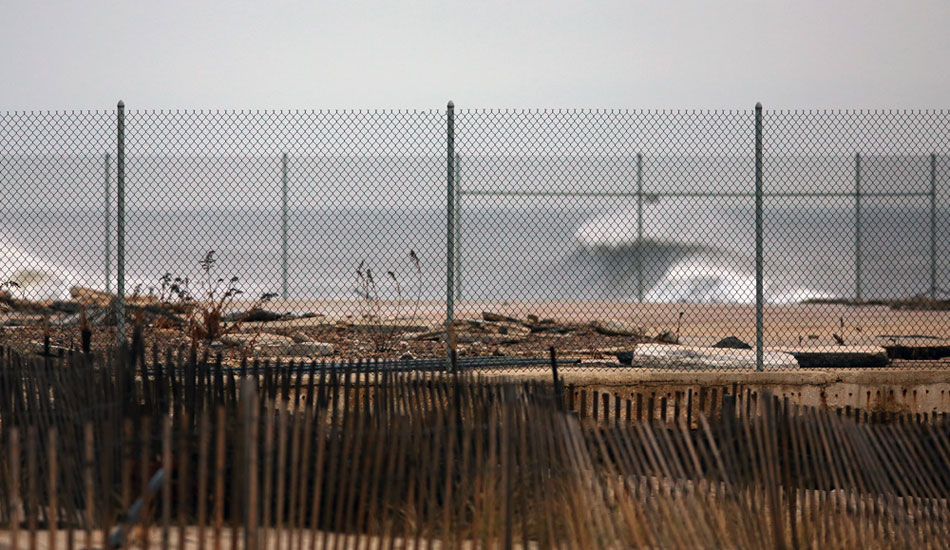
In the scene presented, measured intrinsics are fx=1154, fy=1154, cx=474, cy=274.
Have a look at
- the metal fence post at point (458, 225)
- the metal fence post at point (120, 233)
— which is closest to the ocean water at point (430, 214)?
the metal fence post at point (458, 225)

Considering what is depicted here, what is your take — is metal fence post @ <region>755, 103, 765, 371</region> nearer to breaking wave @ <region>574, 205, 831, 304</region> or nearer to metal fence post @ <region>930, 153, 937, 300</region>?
metal fence post @ <region>930, 153, 937, 300</region>

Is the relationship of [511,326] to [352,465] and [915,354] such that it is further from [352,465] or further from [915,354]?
[352,465]

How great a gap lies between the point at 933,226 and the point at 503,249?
193 inches

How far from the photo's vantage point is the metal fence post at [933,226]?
453 inches

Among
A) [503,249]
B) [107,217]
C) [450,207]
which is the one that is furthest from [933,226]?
[107,217]

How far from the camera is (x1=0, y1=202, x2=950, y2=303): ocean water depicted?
34.2 ft

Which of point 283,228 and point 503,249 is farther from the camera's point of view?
point 283,228

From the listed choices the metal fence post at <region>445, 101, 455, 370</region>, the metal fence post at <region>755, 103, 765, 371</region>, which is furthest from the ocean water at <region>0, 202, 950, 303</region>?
the metal fence post at <region>755, 103, 765, 371</region>

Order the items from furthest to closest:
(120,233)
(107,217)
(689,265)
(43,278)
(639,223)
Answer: (689,265) → (639,223) → (43,278) → (107,217) → (120,233)

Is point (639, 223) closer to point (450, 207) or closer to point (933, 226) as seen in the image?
point (933, 226)

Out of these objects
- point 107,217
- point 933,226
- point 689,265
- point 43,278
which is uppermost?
point 933,226

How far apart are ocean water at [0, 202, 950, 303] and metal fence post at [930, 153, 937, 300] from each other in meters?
0.13

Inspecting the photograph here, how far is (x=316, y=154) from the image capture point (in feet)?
28.4

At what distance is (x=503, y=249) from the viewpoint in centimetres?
1098
